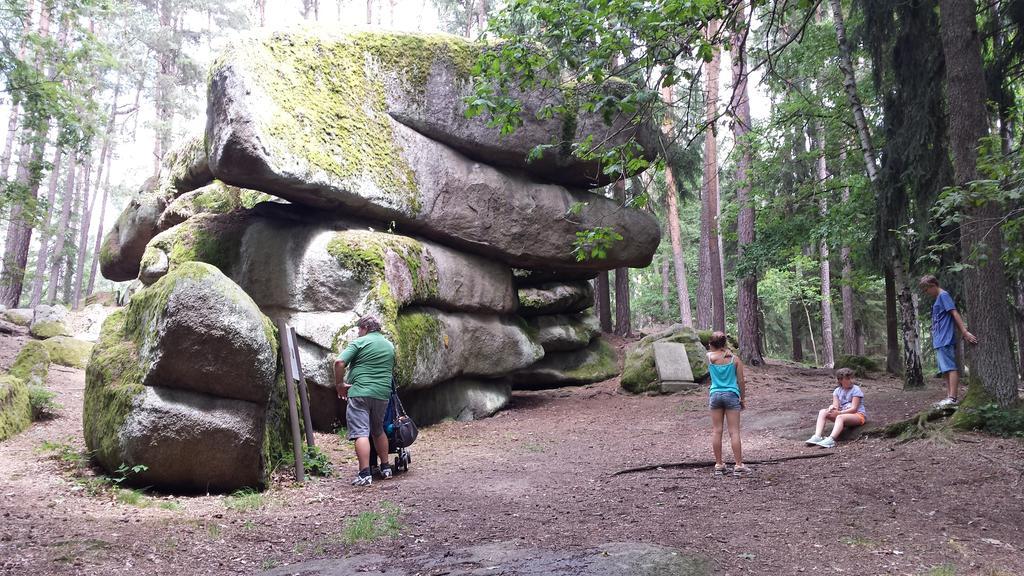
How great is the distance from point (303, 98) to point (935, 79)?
9737 millimetres

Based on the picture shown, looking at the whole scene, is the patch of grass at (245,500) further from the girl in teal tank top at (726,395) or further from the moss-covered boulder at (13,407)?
the girl in teal tank top at (726,395)

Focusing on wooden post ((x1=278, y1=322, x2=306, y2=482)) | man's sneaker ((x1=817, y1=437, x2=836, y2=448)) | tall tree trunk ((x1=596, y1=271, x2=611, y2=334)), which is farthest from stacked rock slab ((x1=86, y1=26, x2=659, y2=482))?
tall tree trunk ((x1=596, y1=271, x2=611, y2=334))

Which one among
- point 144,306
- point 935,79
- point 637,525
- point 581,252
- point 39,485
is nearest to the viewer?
point 637,525

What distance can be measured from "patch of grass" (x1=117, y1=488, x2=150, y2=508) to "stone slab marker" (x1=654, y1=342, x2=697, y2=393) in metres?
11.1

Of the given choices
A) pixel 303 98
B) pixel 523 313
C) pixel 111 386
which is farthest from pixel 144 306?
pixel 523 313

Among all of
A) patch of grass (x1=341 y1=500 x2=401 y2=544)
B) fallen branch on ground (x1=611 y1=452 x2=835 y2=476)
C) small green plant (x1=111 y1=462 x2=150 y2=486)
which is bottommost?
fallen branch on ground (x1=611 y1=452 x2=835 y2=476)

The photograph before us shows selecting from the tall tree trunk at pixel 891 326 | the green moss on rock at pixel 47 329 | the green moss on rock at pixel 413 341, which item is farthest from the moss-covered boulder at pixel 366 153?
the green moss on rock at pixel 47 329

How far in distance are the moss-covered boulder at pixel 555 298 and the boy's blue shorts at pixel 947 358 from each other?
9.49 meters

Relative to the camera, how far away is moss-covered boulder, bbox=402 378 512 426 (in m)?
11.4

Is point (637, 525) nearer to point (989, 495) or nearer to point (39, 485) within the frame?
point (989, 495)

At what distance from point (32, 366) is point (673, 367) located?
12.4m

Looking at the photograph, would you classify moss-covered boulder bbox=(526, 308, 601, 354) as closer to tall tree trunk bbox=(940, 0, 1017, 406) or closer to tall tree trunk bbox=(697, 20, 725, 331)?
tall tree trunk bbox=(697, 20, 725, 331)

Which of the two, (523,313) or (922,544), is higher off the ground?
(523,313)

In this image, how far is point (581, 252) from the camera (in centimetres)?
596
